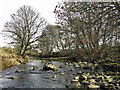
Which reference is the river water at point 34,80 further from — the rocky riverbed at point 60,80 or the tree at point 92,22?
the tree at point 92,22

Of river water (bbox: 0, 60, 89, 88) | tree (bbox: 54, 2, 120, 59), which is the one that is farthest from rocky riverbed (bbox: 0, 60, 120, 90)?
tree (bbox: 54, 2, 120, 59)

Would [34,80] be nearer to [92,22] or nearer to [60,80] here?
[60,80]

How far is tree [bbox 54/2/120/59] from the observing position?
772 centimetres

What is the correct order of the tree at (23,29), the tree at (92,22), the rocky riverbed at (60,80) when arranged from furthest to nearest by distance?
1. the tree at (23,29)
2. the tree at (92,22)
3. the rocky riverbed at (60,80)

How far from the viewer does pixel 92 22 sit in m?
8.64

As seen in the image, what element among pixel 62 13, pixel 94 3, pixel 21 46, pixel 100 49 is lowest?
pixel 100 49

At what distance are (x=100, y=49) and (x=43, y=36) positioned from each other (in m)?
11.1

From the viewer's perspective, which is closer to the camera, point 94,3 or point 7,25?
point 94,3

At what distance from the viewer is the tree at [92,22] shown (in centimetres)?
772

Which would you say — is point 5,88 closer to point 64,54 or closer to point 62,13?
point 62,13

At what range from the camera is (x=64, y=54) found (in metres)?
32.2

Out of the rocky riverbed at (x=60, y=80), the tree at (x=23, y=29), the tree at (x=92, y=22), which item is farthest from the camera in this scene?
the tree at (x=23, y=29)

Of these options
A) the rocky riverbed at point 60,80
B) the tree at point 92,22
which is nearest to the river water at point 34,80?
the rocky riverbed at point 60,80

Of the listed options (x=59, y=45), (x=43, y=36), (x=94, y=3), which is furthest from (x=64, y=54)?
(x=94, y=3)
